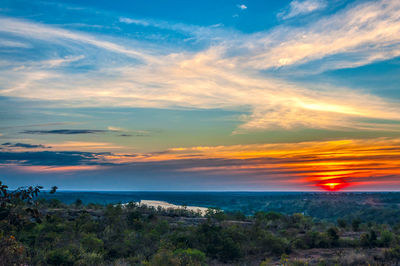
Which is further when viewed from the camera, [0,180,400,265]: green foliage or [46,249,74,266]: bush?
[0,180,400,265]: green foliage

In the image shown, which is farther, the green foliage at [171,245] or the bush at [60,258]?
the green foliage at [171,245]

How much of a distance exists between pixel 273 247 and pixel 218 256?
13.0 feet

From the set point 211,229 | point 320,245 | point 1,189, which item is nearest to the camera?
point 1,189

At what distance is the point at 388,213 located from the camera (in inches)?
2576

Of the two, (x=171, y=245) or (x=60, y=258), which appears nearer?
(x=60, y=258)

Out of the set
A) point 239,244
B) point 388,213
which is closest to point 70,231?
point 239,244

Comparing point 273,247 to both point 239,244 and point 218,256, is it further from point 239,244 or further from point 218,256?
point 218,256

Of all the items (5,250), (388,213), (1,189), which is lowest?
(388,213)

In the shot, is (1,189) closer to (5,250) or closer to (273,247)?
(5,250)

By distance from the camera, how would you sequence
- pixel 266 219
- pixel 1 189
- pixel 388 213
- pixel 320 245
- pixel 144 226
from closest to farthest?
pixel 1 189, pixel 320 245, pixel 144 226, pixel 266 219, pixel 388 213

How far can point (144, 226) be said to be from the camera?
25469mm

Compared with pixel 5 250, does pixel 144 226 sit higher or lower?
lower

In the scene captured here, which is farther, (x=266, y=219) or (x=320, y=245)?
(x=266, y=219)

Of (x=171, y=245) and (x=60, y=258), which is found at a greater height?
(x=60, y=258)
